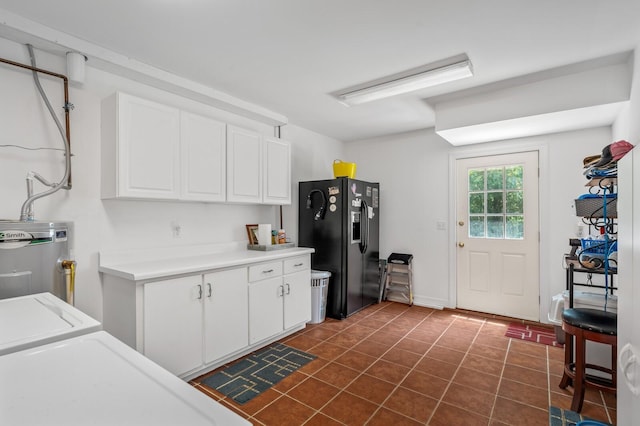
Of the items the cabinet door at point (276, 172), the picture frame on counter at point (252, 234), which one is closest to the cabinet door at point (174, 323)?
the picture frame on counter at point (252, 234)

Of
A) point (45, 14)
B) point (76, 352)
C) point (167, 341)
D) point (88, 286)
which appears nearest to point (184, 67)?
point (45, 14)

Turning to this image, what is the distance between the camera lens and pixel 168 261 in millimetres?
2697

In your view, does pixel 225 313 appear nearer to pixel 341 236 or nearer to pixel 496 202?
pixel 341 236

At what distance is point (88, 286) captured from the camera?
241cm

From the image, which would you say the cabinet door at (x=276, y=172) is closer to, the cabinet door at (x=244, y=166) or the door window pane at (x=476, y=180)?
the cabinet door at (x=244, y=166)

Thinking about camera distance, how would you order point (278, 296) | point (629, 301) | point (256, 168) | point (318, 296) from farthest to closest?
point (318, 296)
point (256, 168)
point (278, 296)
point (629, 301)

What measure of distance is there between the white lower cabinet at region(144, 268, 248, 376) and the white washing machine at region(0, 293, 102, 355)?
660mm

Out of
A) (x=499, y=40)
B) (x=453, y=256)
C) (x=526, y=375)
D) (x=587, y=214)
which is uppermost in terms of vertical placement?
(x=499, y=40)

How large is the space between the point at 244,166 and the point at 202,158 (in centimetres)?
47

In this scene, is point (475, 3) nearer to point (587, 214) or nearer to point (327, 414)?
point (587, 214)

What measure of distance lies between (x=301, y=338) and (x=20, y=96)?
2949 millimetres

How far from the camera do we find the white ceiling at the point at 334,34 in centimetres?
190

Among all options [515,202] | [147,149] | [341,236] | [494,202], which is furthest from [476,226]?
[147,149]

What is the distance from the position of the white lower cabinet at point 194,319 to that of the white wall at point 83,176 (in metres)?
0.58
